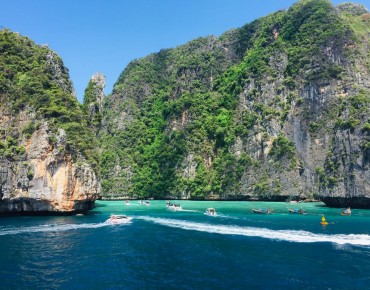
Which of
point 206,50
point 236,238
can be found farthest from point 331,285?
point 206,50

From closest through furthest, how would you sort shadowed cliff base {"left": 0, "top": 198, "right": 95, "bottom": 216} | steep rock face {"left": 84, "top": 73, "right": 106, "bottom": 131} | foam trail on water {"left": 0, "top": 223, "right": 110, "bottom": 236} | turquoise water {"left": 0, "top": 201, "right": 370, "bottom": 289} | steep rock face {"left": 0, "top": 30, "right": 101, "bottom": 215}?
turquoise water {"left": 0, "top": 201, "right": 370, "bottom": 289} → foam trail on water {"left": 0, "top": 223, "right": 110, "bottom": 236} → steep rock face {"left": 0, "top": 30, "right": 101, "bottom": 215} → shadowed cliff base {"left": 0, "top": 198, "right": 95, "bottom": 216} → steep rock face {"left": 84, "top": 73, "right": 106, "bottom": 131}

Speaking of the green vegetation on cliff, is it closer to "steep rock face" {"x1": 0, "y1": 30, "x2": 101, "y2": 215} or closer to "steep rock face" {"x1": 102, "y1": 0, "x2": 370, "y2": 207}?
"steep rock face" {"x1": 0, "y1": 30, "x2": 101, "y2": 215}

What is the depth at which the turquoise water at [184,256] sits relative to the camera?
2703cm

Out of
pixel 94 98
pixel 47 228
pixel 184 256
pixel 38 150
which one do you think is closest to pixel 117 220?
pixel 47 228

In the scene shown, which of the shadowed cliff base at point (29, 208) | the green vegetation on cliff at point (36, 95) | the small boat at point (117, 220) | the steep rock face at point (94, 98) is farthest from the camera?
the steep rock face at point (94, 98)

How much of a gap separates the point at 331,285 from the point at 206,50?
177224 mm

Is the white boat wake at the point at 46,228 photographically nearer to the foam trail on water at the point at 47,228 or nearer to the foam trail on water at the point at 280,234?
the foam trail on water at the point at 47,228

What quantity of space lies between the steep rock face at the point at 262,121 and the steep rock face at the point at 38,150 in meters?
66.8

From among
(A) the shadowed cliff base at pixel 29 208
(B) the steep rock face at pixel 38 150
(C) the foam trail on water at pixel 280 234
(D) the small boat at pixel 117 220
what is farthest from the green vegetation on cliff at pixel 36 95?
(C) the foam trail on water at pixel 280 234

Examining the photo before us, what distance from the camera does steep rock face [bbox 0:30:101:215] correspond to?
6119cm

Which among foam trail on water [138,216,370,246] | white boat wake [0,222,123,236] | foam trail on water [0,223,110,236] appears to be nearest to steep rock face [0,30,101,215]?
white boat wake [0,222,123,236]

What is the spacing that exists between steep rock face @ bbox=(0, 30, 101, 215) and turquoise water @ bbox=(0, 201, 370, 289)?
9.17 meters

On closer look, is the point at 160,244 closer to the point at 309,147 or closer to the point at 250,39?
the point at 309,147

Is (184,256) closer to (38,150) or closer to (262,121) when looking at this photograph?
(38,150)
